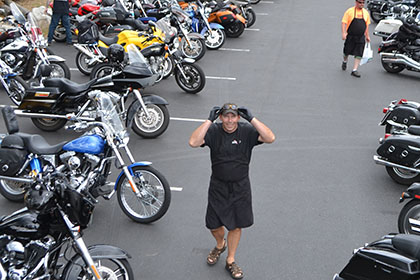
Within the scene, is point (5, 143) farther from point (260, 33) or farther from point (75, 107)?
point (260, 33)

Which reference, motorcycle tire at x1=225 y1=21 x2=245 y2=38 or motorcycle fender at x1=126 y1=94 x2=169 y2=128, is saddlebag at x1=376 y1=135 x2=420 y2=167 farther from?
motorcycle tire at x1=225 y1=21 x2=245 y2=38

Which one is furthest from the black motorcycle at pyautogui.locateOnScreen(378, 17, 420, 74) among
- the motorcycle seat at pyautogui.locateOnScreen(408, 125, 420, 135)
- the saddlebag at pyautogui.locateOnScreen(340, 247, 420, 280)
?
the saddlebag at pyautogui.locateOnScreen(340, 247, 420, 280)

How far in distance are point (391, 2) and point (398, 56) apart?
590 cm

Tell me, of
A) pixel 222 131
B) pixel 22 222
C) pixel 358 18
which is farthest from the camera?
pixel 358 18

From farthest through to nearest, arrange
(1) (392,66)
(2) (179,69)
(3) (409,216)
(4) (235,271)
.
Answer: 1. (1) (392,66)
2. (2) (179,69)
3. (3) (409,216)
4. (4) (235,271)

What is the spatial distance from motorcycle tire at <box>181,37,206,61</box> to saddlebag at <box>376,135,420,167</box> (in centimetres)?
649

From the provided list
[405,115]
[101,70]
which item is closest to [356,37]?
[405,115]

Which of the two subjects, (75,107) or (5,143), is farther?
(75,107)

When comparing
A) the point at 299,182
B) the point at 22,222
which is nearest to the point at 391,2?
the point at 299,182

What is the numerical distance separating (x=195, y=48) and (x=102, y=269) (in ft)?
29.3

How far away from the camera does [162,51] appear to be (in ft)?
31.7

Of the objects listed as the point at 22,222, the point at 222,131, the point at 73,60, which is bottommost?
the point at 73,60

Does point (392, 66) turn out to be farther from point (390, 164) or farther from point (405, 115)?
point (390, 164)

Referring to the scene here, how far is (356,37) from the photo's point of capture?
1162 centimetres
